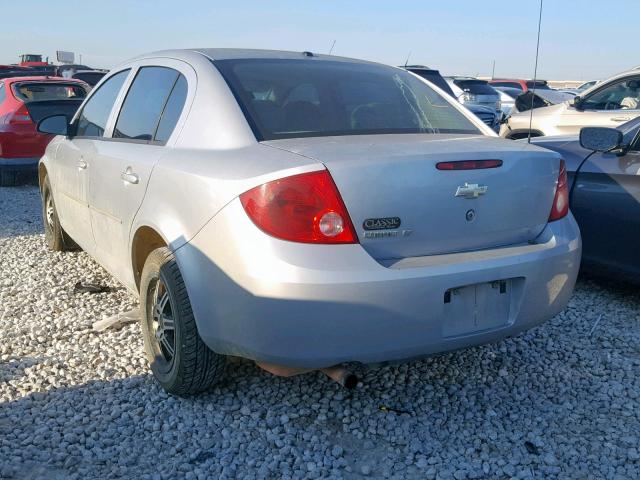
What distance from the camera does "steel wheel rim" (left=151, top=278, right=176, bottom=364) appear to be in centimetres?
318

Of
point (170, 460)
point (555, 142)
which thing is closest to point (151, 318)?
point (170, 460)

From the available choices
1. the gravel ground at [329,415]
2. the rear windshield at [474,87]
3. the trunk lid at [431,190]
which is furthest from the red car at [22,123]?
the rear windshield at [474,87]

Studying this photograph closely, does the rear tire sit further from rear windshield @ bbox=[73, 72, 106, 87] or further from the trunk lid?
rear windshield @ bbox=[73, 72, 106, 87]

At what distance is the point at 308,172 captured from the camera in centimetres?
Result: 251

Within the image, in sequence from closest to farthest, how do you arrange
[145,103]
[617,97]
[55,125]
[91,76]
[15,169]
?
1. [145,103]
2. [55,125]
3. [617,97]
4. [15,169]
5. [91,76]

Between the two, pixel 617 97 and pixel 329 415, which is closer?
pixel 329 415

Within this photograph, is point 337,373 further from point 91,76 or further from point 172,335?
point 91,76

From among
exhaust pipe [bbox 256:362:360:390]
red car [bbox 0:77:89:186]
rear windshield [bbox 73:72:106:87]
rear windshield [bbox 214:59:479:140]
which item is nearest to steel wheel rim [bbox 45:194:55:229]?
rear windshield [bbox 214:59:479:140]

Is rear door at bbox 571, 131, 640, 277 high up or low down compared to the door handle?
down

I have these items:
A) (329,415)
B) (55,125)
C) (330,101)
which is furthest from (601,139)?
(55,125)

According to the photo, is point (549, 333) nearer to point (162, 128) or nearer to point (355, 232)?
point (355, 232)

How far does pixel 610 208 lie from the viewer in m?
4.44

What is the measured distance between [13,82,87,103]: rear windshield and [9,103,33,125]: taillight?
5.5 inches

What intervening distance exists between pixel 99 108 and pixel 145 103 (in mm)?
869
